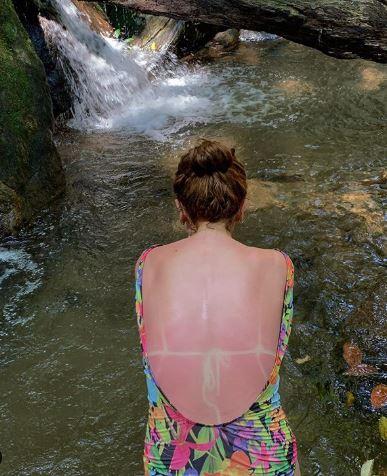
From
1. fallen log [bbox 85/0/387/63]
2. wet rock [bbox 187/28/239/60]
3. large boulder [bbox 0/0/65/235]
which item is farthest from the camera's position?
wet rock [bbox 187/28/239/60]

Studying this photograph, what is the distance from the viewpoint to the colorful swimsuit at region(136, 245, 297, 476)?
177 centimetres

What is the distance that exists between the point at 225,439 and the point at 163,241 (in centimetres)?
271

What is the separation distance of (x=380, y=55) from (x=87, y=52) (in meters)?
4.48

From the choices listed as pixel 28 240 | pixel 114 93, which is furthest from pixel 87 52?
pixel 28 240

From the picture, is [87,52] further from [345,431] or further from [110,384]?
[345,431]

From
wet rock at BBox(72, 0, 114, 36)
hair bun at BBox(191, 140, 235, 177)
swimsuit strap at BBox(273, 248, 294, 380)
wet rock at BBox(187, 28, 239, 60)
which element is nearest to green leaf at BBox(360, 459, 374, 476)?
swimsuit strap at BBox(273, 248, 294, 380)

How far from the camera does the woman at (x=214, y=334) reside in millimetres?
1718

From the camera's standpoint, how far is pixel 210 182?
1.76 meters

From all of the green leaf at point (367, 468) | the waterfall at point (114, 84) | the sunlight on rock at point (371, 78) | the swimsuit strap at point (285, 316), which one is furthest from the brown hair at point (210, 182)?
the sunlight on rock at point (371, 78)

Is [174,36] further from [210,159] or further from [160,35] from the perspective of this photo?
[210,159]

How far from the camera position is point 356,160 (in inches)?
209

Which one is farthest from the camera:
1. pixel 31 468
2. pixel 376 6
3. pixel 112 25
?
pixel 112 25

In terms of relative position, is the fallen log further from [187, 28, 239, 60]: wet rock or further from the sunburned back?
[187, 28, 239, 60]: wet rock

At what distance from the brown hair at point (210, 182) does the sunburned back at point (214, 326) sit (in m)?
0.09
